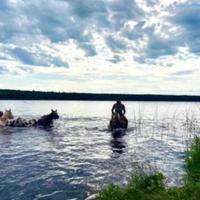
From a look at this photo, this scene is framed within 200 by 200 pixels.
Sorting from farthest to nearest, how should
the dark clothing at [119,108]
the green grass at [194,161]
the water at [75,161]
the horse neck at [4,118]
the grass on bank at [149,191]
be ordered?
1. the horse neck at [4,118]
2. the dark clothing at [119,108]
3. the green grass at [194,161]
4. the water at [75,161]
5. the grass on bank at [149,191]

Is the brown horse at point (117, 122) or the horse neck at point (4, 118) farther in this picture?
the horse neck at point (4, 118)

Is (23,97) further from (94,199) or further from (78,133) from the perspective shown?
(94,199)

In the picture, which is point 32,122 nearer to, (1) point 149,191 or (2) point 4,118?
(2) point 4,118

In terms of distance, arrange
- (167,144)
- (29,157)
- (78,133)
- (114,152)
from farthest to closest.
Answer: (78,133) → (167,144) → (114,152) → (29,157)

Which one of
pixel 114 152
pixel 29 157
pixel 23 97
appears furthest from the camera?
pixel 23 97

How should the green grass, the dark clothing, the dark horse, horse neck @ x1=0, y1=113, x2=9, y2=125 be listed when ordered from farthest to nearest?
the dark horse, horse neck @ x1=0, y1=113, x2=9, y2=125, the dark clothing, the green grass

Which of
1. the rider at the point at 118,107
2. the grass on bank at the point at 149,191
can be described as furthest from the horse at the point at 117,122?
the grass on bank at the point at 149,191

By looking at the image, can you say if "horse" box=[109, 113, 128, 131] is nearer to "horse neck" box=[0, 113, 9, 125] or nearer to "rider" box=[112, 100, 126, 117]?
"rider" box=[112, 100, 126, 117]

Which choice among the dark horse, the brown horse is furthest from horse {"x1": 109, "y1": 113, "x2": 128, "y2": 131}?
the dark horse

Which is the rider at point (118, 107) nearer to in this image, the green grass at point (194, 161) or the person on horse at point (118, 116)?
the person on horse at point (118, 116)

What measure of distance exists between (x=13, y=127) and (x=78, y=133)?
23.7 ft

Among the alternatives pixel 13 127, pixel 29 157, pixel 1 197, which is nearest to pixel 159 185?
pixel 1 197

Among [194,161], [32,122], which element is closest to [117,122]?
[32,122]

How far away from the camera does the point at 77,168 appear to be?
16.1 m
